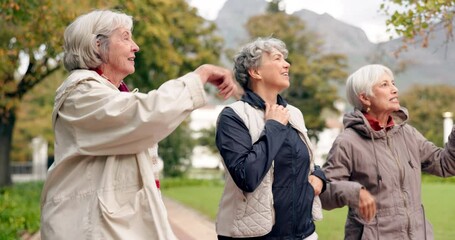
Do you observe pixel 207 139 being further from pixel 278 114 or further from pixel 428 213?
pixel 278 114

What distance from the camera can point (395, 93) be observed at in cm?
458

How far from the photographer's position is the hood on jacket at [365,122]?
449 centimetres

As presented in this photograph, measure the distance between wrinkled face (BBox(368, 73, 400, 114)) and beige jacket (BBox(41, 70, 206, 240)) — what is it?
1815mm

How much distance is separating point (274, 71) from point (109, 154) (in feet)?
4.10

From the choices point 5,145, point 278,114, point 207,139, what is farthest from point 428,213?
point 207,139

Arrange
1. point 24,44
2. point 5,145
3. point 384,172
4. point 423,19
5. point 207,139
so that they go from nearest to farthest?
point 384,172 → point 423,19 → point 24,44 → point 5,145 → point 207,139

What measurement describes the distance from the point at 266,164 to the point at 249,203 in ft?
0.68

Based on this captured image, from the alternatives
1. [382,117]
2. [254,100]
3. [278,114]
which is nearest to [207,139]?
[382,117]

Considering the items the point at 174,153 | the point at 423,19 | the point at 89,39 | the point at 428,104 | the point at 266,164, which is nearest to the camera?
the point at 89,39

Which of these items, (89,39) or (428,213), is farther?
(428,213)

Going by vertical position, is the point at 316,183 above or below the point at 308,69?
above

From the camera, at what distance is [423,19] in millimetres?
8695

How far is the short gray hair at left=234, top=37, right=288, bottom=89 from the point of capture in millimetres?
4008

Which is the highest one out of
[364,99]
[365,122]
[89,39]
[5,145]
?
[89,39]
